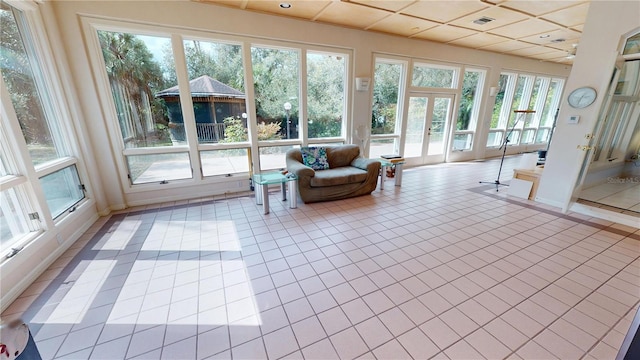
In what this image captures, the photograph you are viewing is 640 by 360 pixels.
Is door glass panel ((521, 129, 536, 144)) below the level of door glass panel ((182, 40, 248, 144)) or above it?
below

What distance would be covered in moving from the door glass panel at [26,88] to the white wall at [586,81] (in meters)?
6.43

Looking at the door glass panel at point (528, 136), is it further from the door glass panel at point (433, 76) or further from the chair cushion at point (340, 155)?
the chair cushion at point (340, 155)

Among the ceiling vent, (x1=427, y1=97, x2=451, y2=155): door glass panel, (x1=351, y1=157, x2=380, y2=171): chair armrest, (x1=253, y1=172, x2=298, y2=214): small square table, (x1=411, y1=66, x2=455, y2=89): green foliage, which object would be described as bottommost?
(x1=253, y1=172, x2=298, y2=214): small square table

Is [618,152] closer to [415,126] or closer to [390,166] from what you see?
[415,126]

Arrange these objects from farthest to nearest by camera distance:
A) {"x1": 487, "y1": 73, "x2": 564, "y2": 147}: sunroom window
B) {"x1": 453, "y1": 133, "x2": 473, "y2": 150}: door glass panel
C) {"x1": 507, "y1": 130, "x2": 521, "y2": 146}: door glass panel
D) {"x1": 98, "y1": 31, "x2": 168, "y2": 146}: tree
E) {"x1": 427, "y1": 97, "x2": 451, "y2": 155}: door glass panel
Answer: {"x1": 507, "y1": 130, "x2": 521, "y2": 146}: door glass panel → {"x1": 487, "y1": 73, "x2": 564, "y2": 147}: sunroom window → {"x1": 453, "y1": 133, "x2": 473, "y2": 150}: door glass panel → {"x1": 427, "y1": 97, "x2": 451, "y2": 155}: door glass panel → {"x1": 98, "y1": 31, "x2": 168, "y2": 146}: tree

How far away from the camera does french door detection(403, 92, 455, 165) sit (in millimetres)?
5887

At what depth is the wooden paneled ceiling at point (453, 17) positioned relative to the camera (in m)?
3.42

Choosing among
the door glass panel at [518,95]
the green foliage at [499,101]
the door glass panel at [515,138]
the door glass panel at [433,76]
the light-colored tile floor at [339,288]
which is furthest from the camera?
the door glass panel at [515,138]

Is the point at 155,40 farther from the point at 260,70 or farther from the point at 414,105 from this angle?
the point at 414,105

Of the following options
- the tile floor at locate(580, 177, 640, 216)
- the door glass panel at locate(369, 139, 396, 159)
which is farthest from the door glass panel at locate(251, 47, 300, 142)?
the tile floor at locate(580, 177, 640, 216)

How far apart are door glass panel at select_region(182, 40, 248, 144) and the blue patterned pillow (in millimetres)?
1214

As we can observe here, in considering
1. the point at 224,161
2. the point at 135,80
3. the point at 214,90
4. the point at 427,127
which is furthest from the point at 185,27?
the point at 427,127

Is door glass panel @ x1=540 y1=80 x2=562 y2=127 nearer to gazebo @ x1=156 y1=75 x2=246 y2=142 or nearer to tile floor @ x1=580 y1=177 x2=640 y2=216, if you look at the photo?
tile floor @ x1=580 y1=177 x2=640 y2=216

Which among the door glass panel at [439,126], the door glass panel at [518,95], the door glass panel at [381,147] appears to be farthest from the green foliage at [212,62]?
the door glass panel at [518,95]
